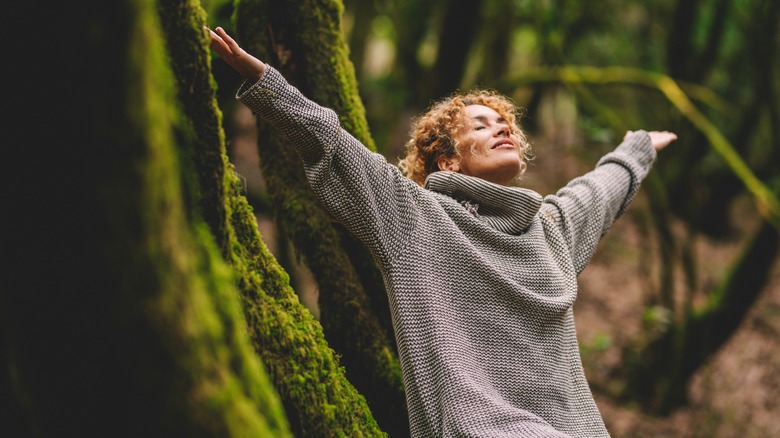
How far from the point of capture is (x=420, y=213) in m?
2.19

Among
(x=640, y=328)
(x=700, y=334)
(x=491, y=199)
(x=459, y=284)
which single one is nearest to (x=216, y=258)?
(x=459, y=284)

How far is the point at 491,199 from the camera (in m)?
2.32

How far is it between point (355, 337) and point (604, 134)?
391 cm

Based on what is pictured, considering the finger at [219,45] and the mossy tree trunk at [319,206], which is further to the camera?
the mossy tree trunk at [319,206]

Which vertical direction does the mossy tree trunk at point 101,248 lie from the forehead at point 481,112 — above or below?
above

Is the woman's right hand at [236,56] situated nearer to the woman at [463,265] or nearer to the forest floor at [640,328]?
the woman at [463,265]

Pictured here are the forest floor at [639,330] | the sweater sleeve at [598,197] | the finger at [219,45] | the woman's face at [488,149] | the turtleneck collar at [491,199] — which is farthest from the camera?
the forest floor at [639,330]

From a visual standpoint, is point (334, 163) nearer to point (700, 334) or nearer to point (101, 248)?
point (101, 248)

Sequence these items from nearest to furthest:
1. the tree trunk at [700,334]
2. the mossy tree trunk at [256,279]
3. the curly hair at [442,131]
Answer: the mossy tree trunk at [256,279] < the curly hair at [442,131] < the tree trunk at [700,334]

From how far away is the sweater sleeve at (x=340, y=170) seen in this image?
1958mm

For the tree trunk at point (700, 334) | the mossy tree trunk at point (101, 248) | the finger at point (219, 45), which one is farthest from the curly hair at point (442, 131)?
the tree trunk at point (700, 334)

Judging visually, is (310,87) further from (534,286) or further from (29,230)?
(29,230)

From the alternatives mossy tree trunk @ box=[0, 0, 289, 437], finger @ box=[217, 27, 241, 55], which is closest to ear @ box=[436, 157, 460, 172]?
finger @ box=[217, 27, 241, 55]

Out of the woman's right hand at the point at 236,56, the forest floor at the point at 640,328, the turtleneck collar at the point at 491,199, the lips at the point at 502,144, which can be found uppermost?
the woman's right hand at the point at 236,56
